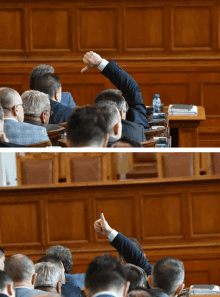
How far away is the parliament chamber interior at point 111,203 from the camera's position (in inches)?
37.6

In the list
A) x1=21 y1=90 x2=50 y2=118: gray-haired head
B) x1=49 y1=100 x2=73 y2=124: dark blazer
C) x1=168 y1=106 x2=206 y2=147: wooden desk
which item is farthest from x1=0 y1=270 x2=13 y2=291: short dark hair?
x1=168 y1=106 x2=206 y2=147: wooden desk

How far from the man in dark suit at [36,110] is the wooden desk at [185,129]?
59.9 inches

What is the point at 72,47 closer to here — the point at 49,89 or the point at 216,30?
the point at 216,30

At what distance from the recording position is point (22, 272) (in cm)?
124

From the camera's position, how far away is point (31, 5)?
17.4 feet

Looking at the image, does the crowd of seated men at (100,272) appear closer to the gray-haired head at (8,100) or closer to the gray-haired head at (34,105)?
the gray-haired head at (8,100)

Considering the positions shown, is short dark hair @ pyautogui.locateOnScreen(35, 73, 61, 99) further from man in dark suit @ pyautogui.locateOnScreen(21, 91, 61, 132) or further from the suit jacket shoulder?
the suit jacket shoulder

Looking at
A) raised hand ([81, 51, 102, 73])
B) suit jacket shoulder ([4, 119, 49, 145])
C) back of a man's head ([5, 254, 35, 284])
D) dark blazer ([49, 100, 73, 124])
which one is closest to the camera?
back of a man's head ([5, 254, 35, 284])

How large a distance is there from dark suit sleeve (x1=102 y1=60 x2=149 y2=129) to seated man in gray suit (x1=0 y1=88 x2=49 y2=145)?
52cm

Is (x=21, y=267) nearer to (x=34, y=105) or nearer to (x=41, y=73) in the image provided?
(x=34, y=105)

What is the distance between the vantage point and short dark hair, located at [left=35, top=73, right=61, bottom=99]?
3.67 meters

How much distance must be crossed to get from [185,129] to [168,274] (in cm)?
304

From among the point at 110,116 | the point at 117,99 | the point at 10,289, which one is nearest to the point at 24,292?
the point at 10,289

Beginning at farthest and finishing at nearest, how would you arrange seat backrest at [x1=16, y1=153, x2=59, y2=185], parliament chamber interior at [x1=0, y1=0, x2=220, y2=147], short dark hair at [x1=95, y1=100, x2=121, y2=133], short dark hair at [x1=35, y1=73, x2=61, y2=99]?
1. parliament chamber interior at [x1=0, y1=0, x2=220, y2=147]
2. short dark hair at [x1=35, y1=73, x2=61, y2=99]
3. short dark hair at [x1=95, y1=100, x2=121, y2=133]
4. seat backrest at [x1=16, y1=153, x2=59, y2=185]
